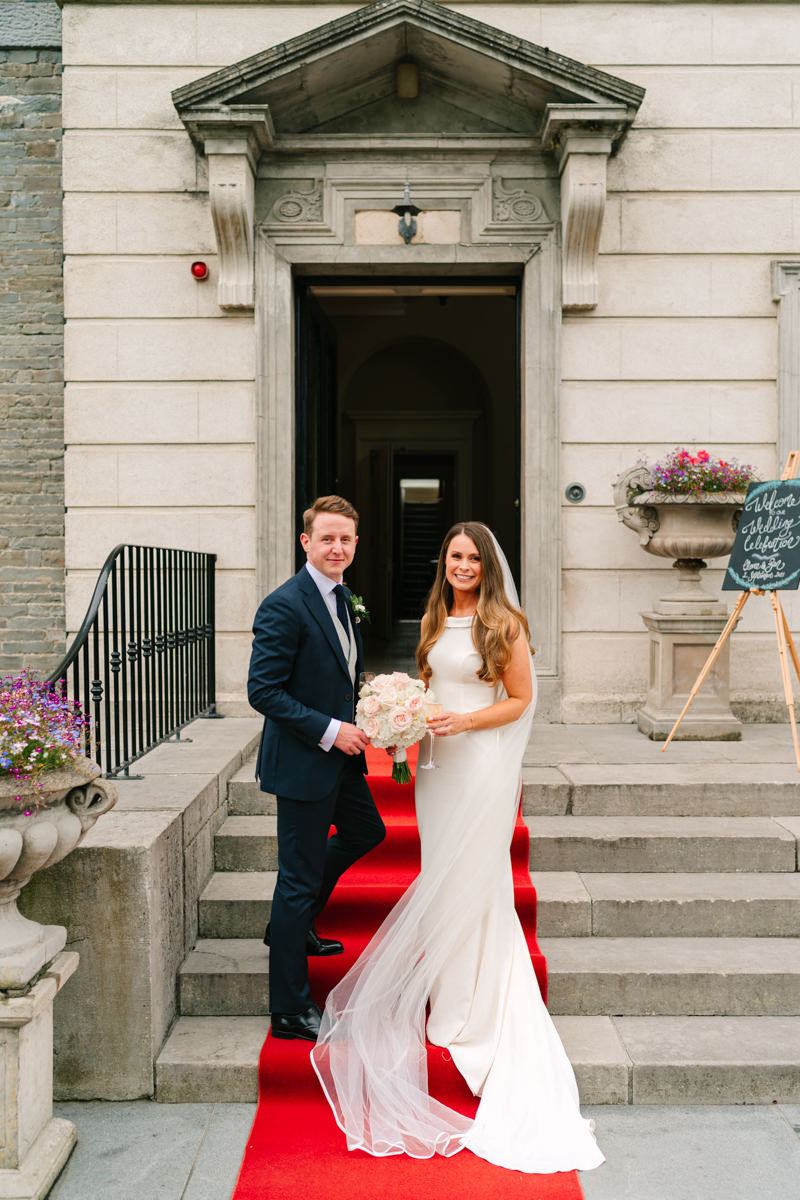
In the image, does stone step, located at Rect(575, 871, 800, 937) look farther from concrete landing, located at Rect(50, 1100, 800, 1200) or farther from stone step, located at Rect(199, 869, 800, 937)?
concrete landing, located at Rect(50, 1100, 800, 1200)

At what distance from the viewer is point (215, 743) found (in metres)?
→ 5.09

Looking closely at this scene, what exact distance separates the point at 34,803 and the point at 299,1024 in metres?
1.22

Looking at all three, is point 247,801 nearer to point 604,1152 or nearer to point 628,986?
point 628,986

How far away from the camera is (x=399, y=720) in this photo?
3.07 m

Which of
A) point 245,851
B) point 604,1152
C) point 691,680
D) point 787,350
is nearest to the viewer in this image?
point 604,1152

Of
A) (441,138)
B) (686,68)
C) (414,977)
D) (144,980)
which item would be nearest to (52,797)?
(144,980)

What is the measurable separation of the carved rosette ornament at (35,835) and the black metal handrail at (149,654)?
0.77 m

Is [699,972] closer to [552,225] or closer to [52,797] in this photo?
[52,797]

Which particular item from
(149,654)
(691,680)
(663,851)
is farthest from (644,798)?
(149,654)

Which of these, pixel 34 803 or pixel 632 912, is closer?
pixel 34 803

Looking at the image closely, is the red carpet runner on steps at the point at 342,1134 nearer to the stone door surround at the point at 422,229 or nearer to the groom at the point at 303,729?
the groom at the point at 303,729

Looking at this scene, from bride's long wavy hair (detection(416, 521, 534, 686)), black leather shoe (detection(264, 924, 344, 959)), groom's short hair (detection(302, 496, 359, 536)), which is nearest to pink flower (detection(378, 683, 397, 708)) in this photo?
bride's long wavy hair (detection(416, 521, 534, 686))

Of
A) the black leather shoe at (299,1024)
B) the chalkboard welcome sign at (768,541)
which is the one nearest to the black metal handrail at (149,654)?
the black leather shoe at (299,1024)

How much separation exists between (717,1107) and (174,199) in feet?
19.1
